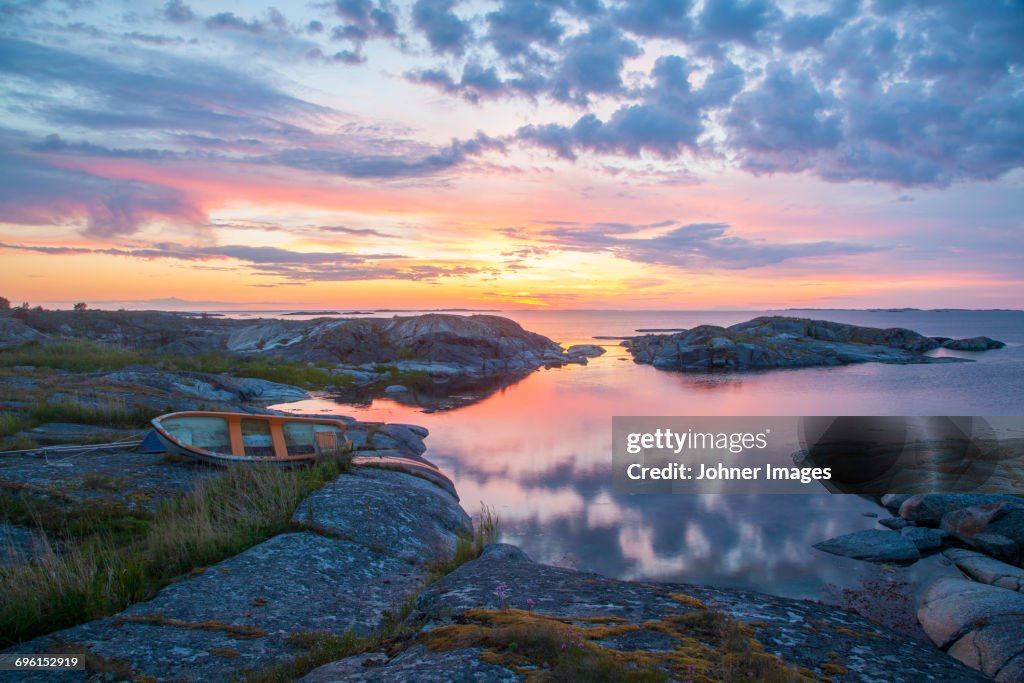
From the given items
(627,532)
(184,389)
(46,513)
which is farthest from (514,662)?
(184,389)

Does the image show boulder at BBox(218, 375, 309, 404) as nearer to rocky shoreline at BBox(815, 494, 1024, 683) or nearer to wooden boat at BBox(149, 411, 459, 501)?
wooden boat at BBox(149, 411, 459, 501)

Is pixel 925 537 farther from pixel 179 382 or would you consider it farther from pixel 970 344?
pixel 970 344

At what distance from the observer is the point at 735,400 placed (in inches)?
1641

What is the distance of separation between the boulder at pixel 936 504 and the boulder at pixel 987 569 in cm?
200

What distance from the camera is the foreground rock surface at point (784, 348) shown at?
206 feet

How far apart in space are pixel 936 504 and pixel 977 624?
25.2 feet

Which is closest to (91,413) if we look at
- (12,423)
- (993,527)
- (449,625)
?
(12,423)

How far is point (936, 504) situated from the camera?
52.3 ft

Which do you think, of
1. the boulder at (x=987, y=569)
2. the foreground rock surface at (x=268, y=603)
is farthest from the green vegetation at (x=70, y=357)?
the boulder at (x=987, y=569)

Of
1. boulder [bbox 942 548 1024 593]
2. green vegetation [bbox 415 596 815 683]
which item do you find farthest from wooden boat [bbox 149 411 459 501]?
boulder [bbox 942 548 1024 593]

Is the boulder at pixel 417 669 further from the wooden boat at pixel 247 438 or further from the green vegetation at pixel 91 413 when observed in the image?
the green vegetation at pixel 91 413

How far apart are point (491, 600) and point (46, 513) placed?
26.3ft

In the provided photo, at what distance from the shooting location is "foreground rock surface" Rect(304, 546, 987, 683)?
212 inches

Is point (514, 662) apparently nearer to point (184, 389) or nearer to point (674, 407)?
point (184, 389)
